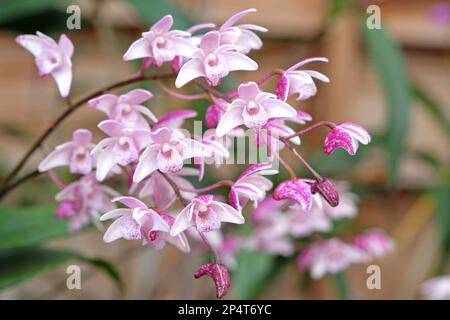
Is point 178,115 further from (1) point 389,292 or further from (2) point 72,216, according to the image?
(1) point 389,292

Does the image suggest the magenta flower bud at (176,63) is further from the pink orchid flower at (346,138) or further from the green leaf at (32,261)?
the green leaf at (32,261)

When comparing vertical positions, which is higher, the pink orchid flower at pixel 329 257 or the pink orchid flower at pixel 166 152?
the pink orchid flower at pixel 329 257

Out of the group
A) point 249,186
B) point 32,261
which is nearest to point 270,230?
point 32,261

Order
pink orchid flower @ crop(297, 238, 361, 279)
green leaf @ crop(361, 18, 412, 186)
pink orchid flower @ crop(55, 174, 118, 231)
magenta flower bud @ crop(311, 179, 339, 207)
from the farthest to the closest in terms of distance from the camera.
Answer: green leaf @ crop(361, 18, 412, 186) < pink orchid flower @ crop(297, 238, 361, 279) < pink orchid flower @ crop(55, 174, 118, 231) < magenta flower bud @ crop(311, 179, 339, 207)

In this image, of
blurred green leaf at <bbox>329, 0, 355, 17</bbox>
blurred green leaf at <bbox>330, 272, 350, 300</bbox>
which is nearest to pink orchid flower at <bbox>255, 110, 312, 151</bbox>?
blurred green leaf at <bbox>330, 272, 350, 300</bbox>

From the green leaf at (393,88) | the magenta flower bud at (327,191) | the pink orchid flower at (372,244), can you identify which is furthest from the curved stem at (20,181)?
the green leaf at (393,88)

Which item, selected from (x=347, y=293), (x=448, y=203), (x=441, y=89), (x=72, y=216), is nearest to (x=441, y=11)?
(x=441, y=89)

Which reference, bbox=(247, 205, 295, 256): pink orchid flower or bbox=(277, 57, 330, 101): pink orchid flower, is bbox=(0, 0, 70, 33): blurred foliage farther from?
bbox=(277, 57, 330, 101): pink orchid flower
